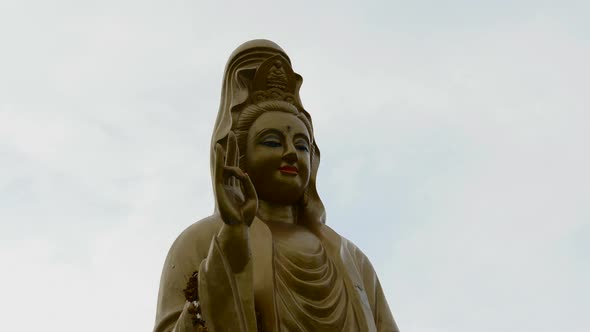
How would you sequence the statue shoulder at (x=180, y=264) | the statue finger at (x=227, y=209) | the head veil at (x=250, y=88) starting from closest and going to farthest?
the statue finger at (x=227, y=209)
the statue shoulder at (x=180, y=264)
the head veil at (x=250, y=88)

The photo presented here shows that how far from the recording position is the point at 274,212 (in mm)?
11039

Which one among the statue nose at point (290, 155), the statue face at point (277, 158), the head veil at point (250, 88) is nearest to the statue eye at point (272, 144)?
the statue face at point (277, 158)

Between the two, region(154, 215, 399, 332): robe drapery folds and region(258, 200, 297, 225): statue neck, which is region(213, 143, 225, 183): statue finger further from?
region(258, 200, 297, 225): statue neck

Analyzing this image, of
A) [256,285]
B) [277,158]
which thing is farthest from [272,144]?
[256,285]

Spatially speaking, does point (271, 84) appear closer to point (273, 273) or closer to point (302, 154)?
point (302, 154)

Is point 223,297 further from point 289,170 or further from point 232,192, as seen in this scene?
point 289,170

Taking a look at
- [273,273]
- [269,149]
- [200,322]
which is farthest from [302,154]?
[200,322]

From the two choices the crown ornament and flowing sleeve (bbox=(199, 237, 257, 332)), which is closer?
flowing sleeve (bbox=(199, 237, 257, 332))

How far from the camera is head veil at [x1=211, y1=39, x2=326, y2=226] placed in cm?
1113

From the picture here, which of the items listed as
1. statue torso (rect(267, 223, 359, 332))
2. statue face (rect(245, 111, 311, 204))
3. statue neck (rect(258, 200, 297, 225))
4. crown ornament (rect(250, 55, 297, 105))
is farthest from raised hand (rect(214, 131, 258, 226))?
crown ornament (rect(250, 55, 297, 105))

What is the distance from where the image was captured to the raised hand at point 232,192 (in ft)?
30.7

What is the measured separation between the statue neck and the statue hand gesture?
4.69 feet

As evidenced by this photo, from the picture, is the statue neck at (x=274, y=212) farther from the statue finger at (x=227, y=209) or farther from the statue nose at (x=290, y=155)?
the statue finger at (x=227, y=209)


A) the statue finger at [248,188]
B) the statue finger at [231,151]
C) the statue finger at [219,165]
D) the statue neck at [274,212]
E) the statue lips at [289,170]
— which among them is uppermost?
the statue lips at [289,170]
